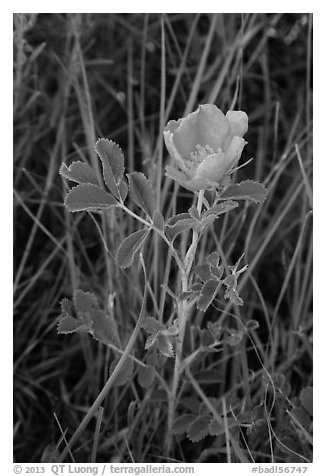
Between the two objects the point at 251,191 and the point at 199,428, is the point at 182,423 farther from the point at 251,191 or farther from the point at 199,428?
the point at 251,191

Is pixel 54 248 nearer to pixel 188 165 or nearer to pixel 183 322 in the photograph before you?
pixel 183 322

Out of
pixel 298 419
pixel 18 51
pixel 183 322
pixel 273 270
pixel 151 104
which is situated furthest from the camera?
pixel 151 104

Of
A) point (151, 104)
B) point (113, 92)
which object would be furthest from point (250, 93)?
point (113, 92)

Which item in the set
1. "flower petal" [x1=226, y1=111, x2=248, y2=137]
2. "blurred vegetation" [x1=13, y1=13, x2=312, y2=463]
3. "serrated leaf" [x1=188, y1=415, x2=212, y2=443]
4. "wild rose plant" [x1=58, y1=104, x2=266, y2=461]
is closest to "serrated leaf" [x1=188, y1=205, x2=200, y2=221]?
"wild rose plant" [x1=58, y1=104, x2=266, y2=461]


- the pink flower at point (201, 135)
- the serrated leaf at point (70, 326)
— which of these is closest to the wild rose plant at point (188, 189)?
the pink flower at point (201, 135)

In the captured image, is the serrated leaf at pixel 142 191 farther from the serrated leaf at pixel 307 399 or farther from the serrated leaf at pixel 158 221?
the serrated leaf at pixel 307 399
